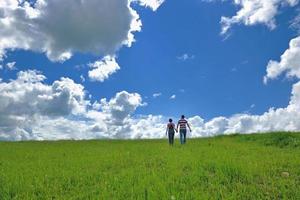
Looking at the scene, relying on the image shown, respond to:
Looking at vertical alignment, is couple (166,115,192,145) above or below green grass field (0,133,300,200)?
above

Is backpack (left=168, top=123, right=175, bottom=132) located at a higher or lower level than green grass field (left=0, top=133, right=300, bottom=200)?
higher

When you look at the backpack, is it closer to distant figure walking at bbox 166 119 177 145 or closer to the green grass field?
distant figure walking at bbox 166 119 177 145

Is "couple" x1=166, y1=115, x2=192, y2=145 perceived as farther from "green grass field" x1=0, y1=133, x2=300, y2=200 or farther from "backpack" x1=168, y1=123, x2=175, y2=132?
"green grass field" x1=0, y1=133, x2=300, y2=200

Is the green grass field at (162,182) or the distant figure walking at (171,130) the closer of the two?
the green grass field at (162,182)

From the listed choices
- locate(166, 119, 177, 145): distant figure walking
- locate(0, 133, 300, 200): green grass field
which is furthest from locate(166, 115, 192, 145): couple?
locate(0, 133, 300, 200): green grass field

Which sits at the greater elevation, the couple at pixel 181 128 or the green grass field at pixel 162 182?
the couple at pixel 181 128

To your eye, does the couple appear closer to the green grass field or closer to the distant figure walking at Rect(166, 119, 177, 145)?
the distant figure walking at Rect(166, 119, 177, 145)

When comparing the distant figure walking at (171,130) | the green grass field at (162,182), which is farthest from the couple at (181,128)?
the green grass field at (162,182)

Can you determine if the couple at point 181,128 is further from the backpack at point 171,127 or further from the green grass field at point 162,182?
the green grass field at point 162,182

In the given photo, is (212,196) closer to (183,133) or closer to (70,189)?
(70,189)

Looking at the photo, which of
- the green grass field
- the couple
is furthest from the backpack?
the green grass field

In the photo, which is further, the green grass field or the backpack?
the backpack

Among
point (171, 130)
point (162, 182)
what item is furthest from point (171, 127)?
point (162, 182)

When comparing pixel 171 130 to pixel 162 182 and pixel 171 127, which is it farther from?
pixel 162 182
